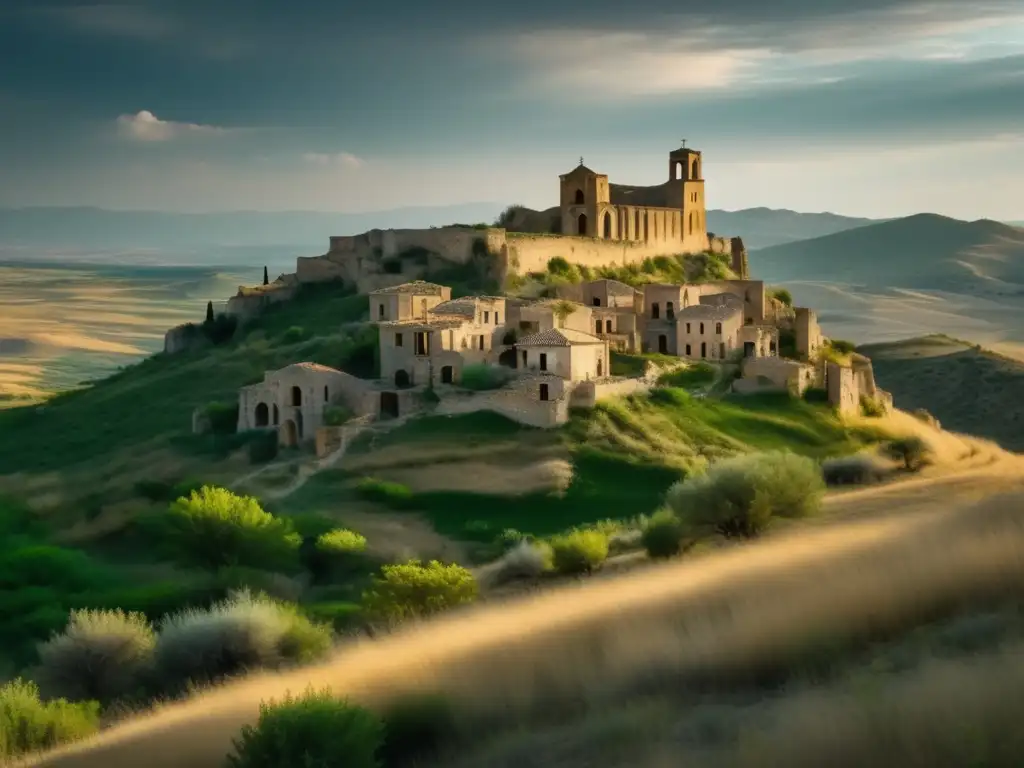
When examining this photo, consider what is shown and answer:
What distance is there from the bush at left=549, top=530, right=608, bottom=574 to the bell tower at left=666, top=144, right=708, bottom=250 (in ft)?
118

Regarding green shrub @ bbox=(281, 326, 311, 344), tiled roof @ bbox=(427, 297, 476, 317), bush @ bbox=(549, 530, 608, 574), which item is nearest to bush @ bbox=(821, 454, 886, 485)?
bush @ bbox=(549, 530, 608, 574)

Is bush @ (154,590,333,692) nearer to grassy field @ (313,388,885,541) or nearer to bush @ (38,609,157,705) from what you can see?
bush @ (38,609,157,705)

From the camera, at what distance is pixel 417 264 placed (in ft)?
169

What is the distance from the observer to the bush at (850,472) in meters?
27.0

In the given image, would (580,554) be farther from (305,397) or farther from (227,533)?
(305,397)

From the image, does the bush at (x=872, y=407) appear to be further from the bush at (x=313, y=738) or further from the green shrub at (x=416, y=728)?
the bush at (x=313, y=738)

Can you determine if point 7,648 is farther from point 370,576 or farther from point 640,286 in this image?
point 640,286

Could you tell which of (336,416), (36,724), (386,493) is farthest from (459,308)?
(36,724)

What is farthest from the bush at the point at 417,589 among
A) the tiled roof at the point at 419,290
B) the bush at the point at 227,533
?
the tiled roof at the point at 419,290

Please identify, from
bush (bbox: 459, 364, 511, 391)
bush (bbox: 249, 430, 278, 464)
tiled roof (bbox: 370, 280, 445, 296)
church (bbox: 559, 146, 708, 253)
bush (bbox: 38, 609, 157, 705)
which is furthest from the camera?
church (bbox: 559, 146, 708, 253)

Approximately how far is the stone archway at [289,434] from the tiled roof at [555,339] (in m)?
6.81

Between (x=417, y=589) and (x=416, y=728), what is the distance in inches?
473

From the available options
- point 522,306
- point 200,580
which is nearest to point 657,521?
point 200,580

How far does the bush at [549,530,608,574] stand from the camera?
71.8 feet
